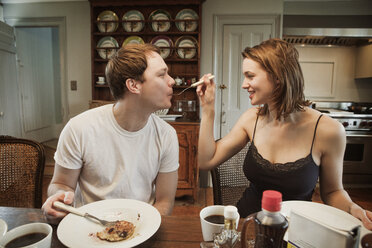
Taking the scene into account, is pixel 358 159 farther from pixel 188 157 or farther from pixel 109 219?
pixel 109 219

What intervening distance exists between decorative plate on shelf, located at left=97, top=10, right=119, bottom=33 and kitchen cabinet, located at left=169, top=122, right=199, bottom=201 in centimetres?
159

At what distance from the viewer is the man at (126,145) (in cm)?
120

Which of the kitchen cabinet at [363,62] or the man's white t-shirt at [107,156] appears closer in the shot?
the man's white t-shirt at [107,156]

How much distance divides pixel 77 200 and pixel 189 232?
705 millimetres

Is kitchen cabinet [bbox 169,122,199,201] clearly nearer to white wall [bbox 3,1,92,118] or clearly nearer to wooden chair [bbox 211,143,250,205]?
wooden chair [bbox 211,143,250,205]

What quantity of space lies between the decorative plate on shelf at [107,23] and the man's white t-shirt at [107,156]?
249 centimetres

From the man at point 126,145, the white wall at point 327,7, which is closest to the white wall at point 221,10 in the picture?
the white wall at point 327,7

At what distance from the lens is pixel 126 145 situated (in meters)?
1.24

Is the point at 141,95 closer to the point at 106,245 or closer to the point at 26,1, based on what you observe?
the point at 106,245

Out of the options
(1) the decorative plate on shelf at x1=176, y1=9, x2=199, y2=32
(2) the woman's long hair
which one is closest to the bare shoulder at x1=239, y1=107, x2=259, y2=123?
(2) the woman's long hair

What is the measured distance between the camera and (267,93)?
122 centimetres

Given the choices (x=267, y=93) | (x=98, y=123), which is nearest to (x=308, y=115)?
(x=267, y=93)

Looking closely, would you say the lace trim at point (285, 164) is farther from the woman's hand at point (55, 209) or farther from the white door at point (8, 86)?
the white door at point (8, 86)

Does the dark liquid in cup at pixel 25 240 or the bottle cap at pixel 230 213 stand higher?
the bottle cap at pixel 230 213
